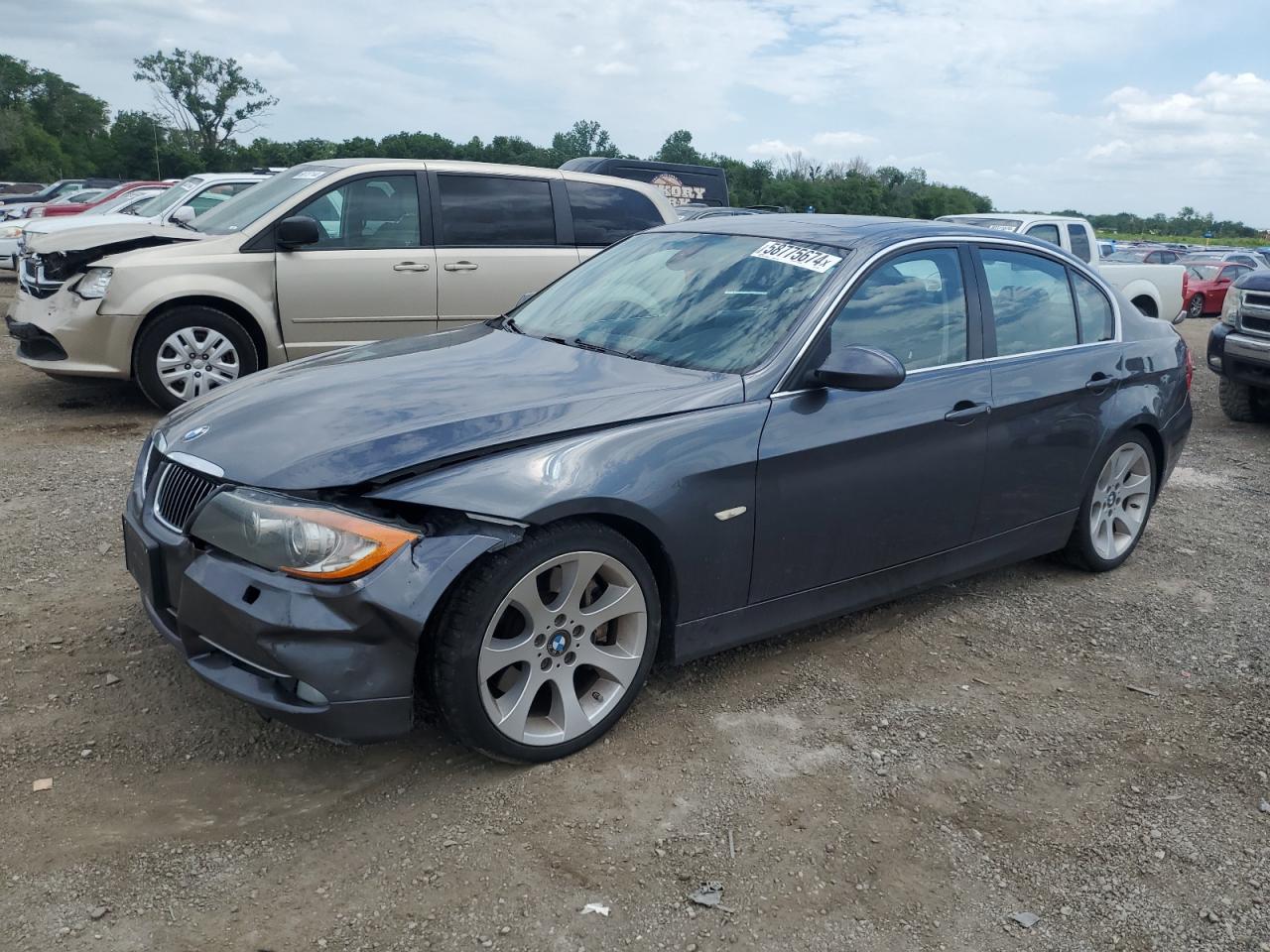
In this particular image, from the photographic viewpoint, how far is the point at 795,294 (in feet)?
12.4

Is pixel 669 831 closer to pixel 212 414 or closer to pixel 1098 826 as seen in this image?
pixel 1098 826

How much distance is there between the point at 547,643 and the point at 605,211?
19.5 ft

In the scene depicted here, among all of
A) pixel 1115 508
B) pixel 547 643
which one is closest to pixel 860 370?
pixel 547 643

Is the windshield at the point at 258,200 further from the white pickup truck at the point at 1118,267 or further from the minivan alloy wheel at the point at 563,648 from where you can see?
the white pickup truck at the point at 1118,267

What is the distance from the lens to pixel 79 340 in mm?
7145

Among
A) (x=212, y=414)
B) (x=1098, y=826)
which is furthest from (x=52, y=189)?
(x=1098, y=826)

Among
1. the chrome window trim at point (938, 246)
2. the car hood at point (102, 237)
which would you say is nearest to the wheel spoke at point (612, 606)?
the chrome window trim at point (938, 246)

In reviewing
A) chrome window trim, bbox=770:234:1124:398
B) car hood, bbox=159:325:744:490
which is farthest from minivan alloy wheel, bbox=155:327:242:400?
chrome window trim, bbox=770:234:1124:398

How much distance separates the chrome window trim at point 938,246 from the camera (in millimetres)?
3596

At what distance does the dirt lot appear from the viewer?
8.41 feet

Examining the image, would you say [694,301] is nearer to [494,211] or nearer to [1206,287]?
Answer: [494,211]

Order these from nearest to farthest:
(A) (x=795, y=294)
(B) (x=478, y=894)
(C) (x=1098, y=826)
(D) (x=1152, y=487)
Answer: (B) (x=478, y=894), (C) (x=1098, y=826), (A) (x=795, y=294), (D) (x=1152, y=487)

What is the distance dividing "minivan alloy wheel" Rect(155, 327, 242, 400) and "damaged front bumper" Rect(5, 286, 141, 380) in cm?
23

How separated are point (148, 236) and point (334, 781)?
19.3 ft
